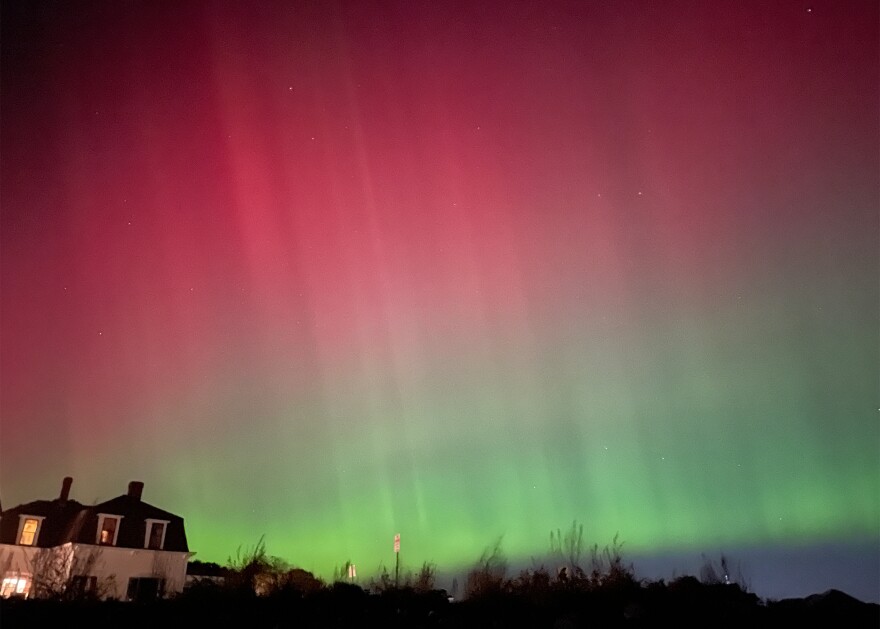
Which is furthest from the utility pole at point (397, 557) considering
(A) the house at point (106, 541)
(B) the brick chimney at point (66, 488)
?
(B) the brick chimney at point (66, 488)

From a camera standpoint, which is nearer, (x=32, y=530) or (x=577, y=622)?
(x=577, y=622)

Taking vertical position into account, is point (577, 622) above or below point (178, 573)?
below

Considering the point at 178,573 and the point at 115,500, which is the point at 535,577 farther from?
the point at 115,500

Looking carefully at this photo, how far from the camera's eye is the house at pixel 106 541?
106 feet

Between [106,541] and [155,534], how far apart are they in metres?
2.99

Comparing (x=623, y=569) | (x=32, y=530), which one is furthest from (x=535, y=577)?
(x=32, y=530)

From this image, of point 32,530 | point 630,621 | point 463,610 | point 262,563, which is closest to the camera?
point 630,621

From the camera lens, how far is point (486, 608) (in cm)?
1292

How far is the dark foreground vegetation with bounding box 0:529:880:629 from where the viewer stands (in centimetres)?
1038

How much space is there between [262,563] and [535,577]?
13.6 meters

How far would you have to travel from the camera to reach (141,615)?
39.9 feet

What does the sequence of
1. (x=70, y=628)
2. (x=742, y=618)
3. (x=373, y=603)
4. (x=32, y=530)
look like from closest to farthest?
(x=742, y=618), (x=70, y=628), (x=373, y=603), (x=32, y=530)

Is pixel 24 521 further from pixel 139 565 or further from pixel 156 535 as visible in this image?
pixel 156 535

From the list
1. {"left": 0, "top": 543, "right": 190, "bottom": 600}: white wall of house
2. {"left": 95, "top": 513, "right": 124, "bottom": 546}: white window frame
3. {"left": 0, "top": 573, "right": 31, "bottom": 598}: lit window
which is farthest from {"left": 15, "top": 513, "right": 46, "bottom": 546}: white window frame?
{"left": 95, "top": 513, "right": 124, "bottom": 546}: white window frame
